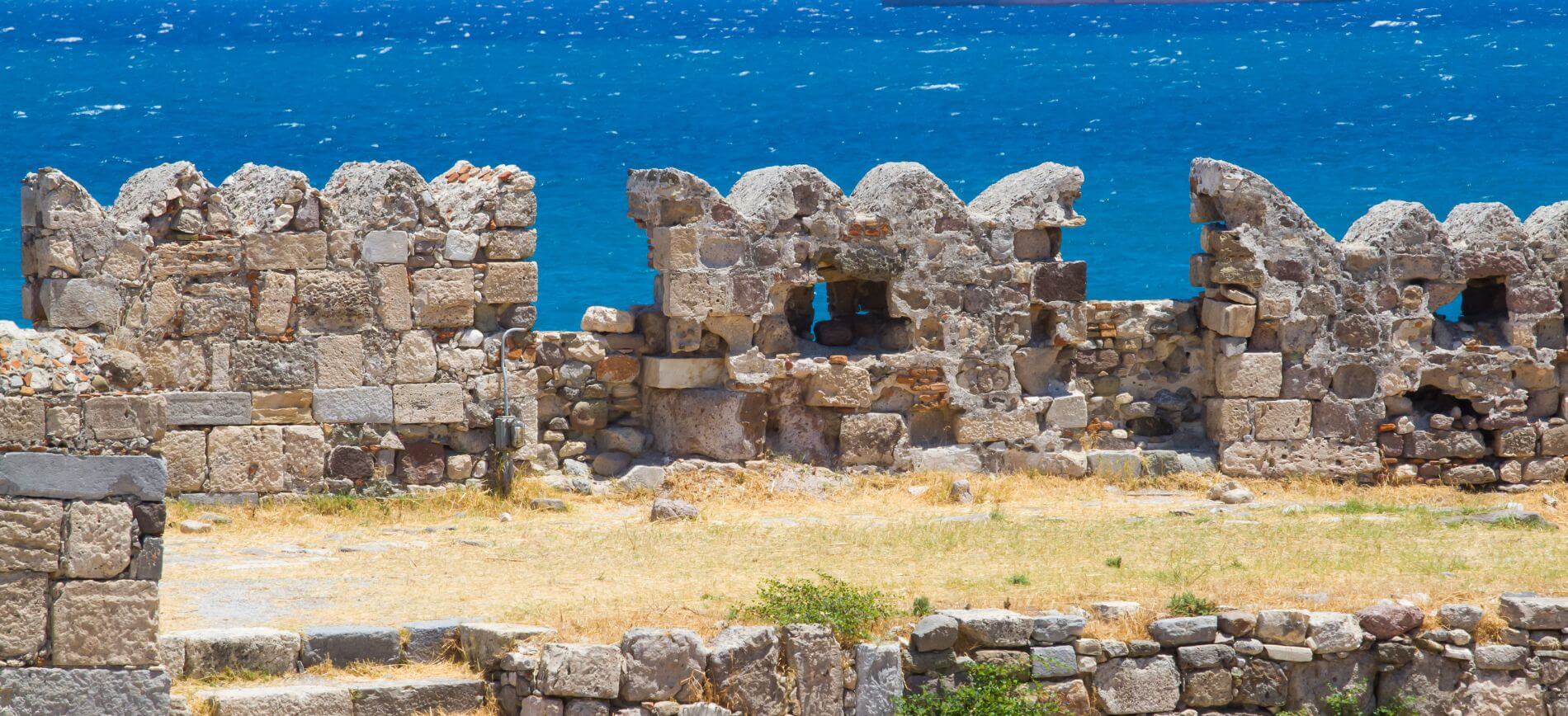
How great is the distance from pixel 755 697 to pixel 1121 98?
3936 cm

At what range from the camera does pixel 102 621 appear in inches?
A: 351

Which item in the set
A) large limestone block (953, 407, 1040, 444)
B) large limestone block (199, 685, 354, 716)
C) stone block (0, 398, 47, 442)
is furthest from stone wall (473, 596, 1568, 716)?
large limestone block (953, 407, 1040, 444)

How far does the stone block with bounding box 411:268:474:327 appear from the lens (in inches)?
563

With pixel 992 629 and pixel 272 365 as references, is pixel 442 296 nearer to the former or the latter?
pixel 272 365

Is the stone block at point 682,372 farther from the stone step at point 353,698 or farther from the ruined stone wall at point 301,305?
the stone step at point 353,698

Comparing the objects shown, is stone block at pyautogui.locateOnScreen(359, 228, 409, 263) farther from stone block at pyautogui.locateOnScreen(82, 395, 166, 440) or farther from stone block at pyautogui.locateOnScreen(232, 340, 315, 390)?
stone block at pyautogui.locateOnScreen(82, 395, 166, 440)

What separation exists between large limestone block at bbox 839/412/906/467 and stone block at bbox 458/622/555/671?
5.08 metres

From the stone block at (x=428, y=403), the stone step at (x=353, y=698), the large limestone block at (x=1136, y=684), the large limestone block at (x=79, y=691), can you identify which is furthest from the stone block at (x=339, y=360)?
the large limestone block at (x=1136, y=684)

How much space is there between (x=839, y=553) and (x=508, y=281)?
3316mm

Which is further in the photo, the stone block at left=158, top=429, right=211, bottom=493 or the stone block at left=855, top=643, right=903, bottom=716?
the stone block at left=158, top=429, right=211, bottom=493

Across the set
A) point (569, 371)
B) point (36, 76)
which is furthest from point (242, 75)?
point (569, 371)

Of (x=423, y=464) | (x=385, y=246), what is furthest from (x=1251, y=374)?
(x=385, y=246)

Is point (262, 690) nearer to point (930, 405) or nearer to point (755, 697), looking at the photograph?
point (755, 697)

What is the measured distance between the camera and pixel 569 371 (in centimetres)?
1503
